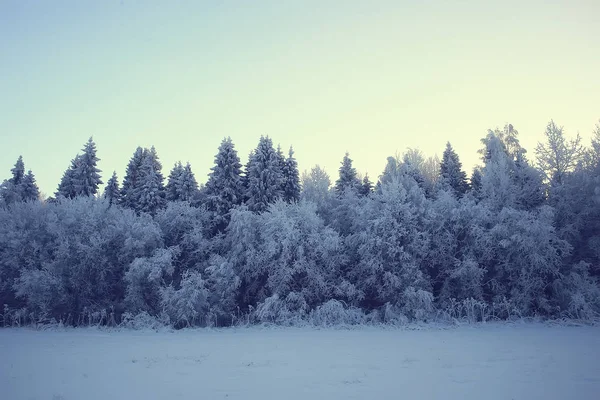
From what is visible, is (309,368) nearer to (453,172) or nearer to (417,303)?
(417,303)

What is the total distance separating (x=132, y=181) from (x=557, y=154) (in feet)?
132

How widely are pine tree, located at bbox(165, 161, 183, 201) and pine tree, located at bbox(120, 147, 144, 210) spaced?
3.28 m

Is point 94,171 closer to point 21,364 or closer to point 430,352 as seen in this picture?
point 21,364

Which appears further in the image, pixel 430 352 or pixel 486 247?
pixel 486 247

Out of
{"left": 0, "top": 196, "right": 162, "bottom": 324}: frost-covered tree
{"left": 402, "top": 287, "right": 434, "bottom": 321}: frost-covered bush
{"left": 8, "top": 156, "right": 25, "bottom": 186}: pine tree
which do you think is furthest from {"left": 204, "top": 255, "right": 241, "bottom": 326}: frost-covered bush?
{"left": 8, "top": 156, "right": 25, "bottom": 186}: pine tree

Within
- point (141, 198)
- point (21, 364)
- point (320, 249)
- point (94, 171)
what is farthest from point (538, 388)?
point (94, 171)

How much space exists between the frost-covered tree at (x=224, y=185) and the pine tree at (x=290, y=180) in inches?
162

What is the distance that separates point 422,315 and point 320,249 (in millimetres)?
7004

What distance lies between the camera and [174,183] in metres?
35.1

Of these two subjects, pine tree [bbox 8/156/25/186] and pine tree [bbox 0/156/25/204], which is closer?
pine tree [bbox 0/156/25/204]

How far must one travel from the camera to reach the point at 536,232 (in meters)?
21.2

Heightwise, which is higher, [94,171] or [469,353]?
[94,171]

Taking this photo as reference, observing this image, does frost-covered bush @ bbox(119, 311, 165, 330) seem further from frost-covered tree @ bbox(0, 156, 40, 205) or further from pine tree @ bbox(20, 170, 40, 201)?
pine tree @ bbox(20, 170, 40, 201)

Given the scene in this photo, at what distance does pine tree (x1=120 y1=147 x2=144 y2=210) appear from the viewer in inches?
1415
